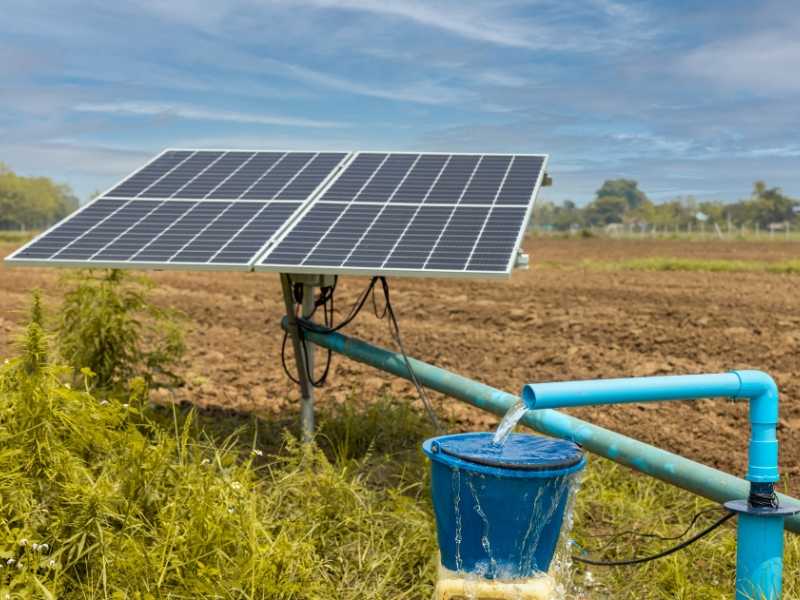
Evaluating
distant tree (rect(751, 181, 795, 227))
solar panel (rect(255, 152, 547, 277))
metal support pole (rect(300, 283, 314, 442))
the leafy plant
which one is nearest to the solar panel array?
solar panel (rect(255, 152, 547, 277))

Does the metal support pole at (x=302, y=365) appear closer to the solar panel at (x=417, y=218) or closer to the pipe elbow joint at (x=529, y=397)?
the solar panel at (x=417, y=218)

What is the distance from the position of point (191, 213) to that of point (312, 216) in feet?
3.59

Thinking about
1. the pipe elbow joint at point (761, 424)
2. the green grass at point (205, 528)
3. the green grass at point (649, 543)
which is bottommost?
the green grass at point (649, 543)

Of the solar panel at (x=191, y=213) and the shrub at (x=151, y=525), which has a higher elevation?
the solar panel at (x=191, y=213)

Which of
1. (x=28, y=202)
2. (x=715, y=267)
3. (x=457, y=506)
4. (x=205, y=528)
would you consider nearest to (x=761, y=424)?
(x=457, y=506)

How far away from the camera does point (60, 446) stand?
16.6 ft

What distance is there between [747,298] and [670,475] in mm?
12538

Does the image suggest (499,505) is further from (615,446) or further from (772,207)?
(772,207)

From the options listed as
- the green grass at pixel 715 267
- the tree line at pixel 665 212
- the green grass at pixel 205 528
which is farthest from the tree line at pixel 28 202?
the green grass at pixel 205 528

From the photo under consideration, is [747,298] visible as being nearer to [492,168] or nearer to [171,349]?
[492,168]

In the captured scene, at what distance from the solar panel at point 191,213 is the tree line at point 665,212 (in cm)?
6545

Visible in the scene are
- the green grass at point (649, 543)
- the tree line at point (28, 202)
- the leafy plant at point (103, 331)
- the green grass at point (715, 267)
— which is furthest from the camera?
the tree line at point (28, 202)

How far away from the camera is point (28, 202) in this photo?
470 feet

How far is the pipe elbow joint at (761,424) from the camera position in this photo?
4.39m
